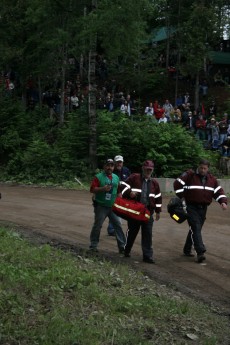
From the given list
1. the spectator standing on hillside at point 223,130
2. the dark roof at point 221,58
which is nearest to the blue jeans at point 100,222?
the spectator standing on hillside at point 223,130

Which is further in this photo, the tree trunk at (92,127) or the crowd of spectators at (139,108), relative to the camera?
the crowd of spectators at (139,108)

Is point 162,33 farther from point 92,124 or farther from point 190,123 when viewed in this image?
point 92,124

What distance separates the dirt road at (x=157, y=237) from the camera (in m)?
9.66

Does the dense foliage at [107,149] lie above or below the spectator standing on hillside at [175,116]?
below

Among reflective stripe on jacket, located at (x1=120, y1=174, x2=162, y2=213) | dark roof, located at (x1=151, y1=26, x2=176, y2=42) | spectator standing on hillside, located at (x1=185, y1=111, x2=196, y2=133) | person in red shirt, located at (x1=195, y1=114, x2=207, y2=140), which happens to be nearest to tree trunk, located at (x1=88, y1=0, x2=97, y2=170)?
spectator standing on hillside, located at (x1=185, y1=111, x2=196, y2=133)

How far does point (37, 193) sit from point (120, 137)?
19.3 feet

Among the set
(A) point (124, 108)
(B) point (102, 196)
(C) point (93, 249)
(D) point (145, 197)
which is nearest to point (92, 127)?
(A) point (124, 108)

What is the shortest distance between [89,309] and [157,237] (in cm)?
665

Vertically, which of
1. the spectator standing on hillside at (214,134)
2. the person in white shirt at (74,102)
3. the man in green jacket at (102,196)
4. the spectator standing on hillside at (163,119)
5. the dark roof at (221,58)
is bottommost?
the man in green jacket at (102,196)

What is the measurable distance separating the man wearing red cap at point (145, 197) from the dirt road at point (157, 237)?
33cm

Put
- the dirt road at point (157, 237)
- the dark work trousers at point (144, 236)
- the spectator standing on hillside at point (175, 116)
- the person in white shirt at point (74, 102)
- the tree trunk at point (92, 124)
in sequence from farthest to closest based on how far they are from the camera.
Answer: the person in white shirt at point (74, 102) < the spectator standing on hillside at point (175, 116) < the tree trunk at point (92, 124) < the dark work trousers at point (144, 236) < the dirt road at point (157, 237)

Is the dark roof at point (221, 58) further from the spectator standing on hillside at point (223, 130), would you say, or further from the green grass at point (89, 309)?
the green grass at point (89, 309)

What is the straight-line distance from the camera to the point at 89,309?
7086 mm

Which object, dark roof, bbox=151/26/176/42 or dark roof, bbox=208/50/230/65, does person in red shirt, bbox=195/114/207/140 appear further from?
dark roof, bbox=208/50/230/65
